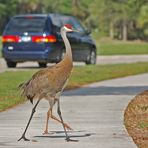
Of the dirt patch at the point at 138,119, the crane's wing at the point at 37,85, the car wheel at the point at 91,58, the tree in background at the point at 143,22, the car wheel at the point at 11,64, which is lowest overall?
the tree in background at the point at 143,22

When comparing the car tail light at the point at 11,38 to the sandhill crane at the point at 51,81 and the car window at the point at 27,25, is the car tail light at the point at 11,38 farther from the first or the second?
the sandhill crane at the point at 51,81

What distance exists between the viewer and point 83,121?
14414mm

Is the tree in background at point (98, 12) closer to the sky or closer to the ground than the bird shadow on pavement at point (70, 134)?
closer to the ground

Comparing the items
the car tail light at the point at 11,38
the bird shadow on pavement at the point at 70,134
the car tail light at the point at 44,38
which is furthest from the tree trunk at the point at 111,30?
the bird shadow on pavement at the point at 70,134

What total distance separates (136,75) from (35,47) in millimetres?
3945

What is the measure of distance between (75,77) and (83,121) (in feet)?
36.4

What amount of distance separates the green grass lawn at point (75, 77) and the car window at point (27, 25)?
212 centimetres

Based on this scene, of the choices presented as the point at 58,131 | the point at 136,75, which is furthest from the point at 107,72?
the point at 58,131

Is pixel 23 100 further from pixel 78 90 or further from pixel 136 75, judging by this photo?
pixel 136 75

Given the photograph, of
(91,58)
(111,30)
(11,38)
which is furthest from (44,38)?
(111,30)

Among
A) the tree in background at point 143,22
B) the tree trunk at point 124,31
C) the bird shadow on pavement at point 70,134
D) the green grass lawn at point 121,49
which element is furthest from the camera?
the tree trunk at point 124,31

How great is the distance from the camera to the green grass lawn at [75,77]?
1848cm

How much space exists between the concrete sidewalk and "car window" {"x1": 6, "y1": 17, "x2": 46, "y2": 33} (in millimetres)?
7915

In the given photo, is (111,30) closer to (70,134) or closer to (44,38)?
(44,38)
